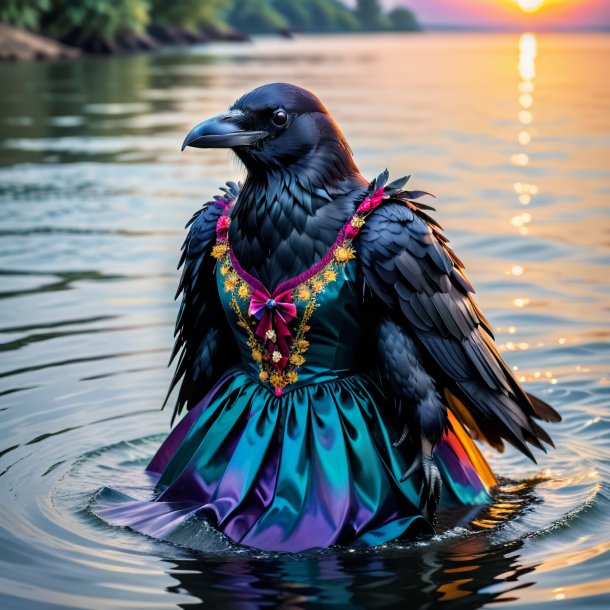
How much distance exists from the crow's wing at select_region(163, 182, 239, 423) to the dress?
16cm

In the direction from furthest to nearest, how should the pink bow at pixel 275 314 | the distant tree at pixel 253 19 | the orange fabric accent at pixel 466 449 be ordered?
the distant tree at pixel 253 19, the orange fabric accent at pixel 466 449, the pink bow at pixel 275 314

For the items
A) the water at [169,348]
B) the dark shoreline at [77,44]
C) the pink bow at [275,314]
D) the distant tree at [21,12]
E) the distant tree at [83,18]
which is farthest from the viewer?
the distant tree at [83,18]

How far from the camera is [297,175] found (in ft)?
16.7

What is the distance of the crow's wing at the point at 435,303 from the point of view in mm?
5086

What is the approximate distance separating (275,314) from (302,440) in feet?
1.58

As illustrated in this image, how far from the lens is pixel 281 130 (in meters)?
5.07

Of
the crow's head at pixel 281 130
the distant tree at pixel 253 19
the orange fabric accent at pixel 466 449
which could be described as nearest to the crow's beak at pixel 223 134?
the crow's head at pixel 281 130

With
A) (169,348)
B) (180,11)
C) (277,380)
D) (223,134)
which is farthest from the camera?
(180,11)

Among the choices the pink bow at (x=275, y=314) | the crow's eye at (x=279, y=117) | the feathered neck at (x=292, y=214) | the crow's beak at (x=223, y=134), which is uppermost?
the crow's eye at (x=279, y=117)

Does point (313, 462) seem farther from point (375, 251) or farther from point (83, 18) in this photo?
point (83, 18)

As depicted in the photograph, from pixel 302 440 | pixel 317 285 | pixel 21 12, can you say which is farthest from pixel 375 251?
pixel 21 12

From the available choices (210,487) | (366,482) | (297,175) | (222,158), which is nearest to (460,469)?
(366,482)

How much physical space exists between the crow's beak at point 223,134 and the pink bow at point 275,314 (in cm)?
58

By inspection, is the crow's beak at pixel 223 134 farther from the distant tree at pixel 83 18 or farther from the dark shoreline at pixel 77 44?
the distant tree at pixel 83 18
